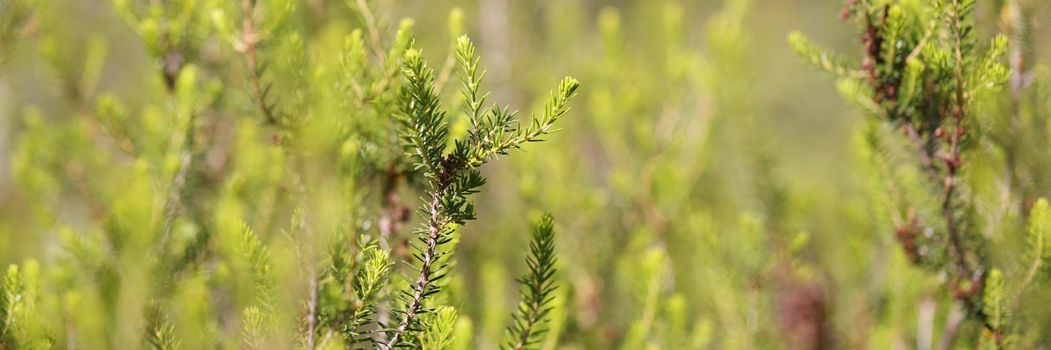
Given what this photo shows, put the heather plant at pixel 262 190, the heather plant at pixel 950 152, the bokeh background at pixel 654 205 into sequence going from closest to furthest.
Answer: the heather plant at pixel 262 190 < the heather plant at pixel 950 152 < the bokeh background at pixel 654 205

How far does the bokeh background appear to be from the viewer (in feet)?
4.31

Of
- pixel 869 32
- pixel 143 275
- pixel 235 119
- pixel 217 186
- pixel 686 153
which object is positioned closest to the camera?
pixel 143 275

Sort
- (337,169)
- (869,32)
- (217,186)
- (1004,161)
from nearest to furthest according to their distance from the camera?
(337,169) < (869,32) < (1004,161) < (217,186)

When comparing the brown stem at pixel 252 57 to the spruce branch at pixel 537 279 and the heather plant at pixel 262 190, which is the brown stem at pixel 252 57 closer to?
the heather plant at pixel 262 190

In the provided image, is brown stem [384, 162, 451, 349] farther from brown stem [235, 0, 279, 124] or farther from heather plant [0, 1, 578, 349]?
brown stem [235, 0, 279, 124]

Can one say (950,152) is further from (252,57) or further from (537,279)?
(252,57)

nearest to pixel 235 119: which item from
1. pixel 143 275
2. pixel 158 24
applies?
pixel 158 24

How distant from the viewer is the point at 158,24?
3.97 feet

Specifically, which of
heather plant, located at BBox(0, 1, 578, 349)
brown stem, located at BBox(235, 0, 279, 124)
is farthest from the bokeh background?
brown stem, located at BBox(235, 0, 279, 124)

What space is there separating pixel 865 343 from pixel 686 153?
0.59 metres

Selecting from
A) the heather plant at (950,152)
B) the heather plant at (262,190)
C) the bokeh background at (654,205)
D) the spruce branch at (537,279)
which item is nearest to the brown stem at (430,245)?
the heather plant at (262,190)

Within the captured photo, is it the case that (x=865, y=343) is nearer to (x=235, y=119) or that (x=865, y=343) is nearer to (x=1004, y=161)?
(x=1004, y=161)

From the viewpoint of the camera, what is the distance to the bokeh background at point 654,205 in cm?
131

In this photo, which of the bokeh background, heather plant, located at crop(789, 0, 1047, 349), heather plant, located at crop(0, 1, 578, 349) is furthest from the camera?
the bokeh background
